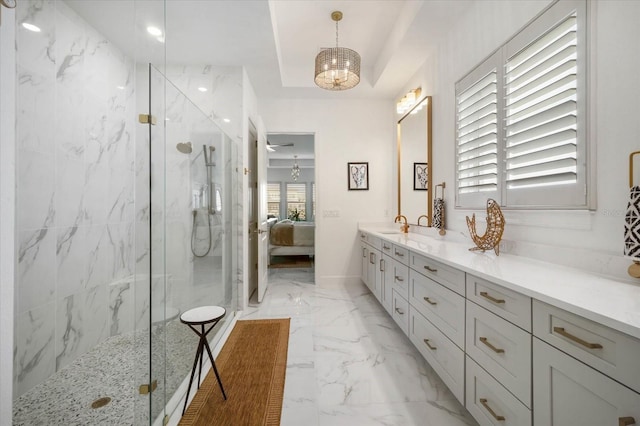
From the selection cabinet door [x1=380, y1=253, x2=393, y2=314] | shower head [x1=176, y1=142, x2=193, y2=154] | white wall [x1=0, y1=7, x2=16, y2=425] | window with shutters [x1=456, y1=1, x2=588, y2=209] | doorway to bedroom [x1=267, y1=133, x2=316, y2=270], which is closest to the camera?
white wall [x1=0, y1=7, x2=16, y2=425]

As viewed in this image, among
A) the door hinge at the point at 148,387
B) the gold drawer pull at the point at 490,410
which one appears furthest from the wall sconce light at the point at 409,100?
the door hinge at the point at 148,387

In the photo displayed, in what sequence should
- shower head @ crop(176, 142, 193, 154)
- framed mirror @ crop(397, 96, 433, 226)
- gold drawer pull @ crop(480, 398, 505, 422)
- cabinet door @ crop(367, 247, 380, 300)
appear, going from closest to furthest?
gold drawer pull @ crop(480, 398, 505, 422), shower head @ crop(176, 142, 193, 154), framed mirror @ crop(397, 96, 433, 226), cabinet door @ crop(367, 247, 380, 300)

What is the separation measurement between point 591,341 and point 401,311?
1.54 metres

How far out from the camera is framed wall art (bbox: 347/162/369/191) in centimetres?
408

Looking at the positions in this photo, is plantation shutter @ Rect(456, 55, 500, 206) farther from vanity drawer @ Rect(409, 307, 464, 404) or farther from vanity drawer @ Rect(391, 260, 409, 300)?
vanity drawer @ Rect(409, 307, 464, 404)

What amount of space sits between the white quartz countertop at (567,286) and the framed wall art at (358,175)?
99.7 inches

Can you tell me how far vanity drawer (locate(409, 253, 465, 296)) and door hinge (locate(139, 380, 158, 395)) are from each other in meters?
1.57

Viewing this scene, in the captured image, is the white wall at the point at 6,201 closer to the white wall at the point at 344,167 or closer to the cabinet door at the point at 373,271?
the cabinet door at the point at 373,271

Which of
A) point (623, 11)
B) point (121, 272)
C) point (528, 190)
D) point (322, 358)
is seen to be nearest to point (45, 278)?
point (121, 272)

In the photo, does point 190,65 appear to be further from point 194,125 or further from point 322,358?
point 322,358

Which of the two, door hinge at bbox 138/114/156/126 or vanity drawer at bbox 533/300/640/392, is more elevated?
door hinge at bbox 138/114/156/126

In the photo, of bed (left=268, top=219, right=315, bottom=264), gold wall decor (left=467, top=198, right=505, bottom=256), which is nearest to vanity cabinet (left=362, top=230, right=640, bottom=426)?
gold wall decor (left=467, top=198, right=505, bottom=256)

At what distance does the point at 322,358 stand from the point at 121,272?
1899mm

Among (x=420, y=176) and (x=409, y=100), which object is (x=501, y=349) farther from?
(x=409, y=100)
